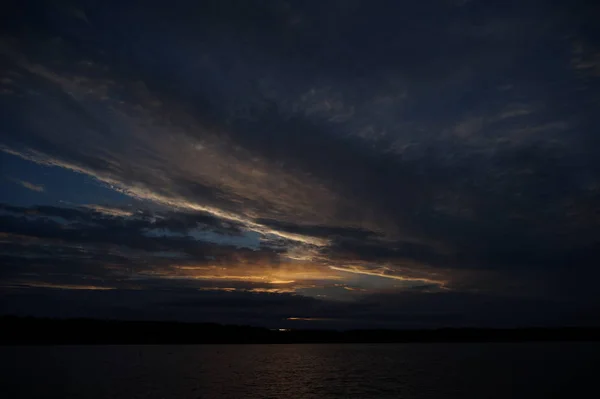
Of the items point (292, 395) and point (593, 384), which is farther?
point (593, 384)

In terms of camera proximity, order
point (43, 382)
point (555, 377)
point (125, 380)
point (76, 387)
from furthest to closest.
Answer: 1. point (555, 377)
2. point (125, 380)
3. point (43, 382)
4. point (76, 387)

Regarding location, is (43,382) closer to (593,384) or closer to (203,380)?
(203,380)

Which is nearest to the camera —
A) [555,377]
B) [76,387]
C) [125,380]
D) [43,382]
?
[76,387]

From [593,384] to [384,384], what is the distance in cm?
2952

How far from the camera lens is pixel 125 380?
69062 millimetres

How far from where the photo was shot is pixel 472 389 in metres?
60.1

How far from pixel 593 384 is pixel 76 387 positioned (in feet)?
233

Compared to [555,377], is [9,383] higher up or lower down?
lower down

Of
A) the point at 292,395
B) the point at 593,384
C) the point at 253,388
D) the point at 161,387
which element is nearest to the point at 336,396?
the point at 292,395

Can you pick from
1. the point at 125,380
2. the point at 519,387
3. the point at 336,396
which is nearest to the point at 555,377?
the point at 519,387

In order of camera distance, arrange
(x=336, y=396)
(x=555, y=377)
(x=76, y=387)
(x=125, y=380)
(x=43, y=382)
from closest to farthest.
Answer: (x=336, y=396) → (x=76, y=387) → (x=43, y=382) → (x=125, y=380) → (x=555, y=377)

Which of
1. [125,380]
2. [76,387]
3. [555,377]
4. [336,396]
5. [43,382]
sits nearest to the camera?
[336,396]

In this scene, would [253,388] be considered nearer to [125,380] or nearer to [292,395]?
[292,395]

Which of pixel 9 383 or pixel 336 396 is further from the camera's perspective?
pixel 9 383
